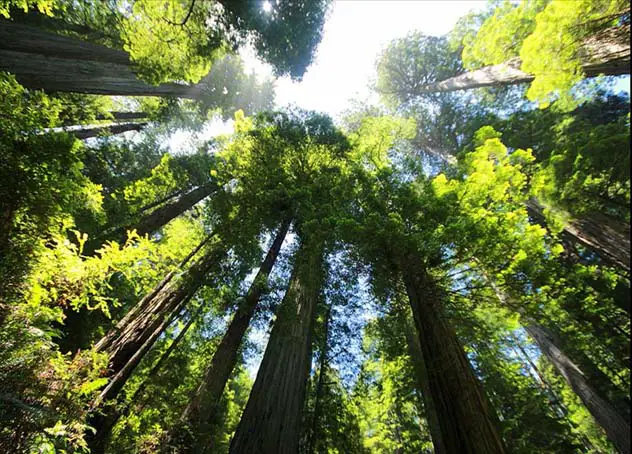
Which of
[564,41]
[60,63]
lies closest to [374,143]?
[564,41]

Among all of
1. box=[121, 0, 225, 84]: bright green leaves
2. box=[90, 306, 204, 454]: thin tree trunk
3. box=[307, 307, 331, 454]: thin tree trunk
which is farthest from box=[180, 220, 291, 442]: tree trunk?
box=[121, 0, 225, 84]: bright green leaves

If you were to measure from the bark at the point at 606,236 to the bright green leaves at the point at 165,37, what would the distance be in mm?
9943

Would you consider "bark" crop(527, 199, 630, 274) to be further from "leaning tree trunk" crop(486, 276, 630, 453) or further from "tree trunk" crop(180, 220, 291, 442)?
"tree trunk" crop(180, 220, 291, 442)

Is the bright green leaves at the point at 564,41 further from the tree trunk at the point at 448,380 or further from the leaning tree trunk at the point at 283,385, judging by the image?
the leaning tree trunk at the point at 283,385

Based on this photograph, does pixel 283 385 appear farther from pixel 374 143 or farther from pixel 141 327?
pixel 374 143

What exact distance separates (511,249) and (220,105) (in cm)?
1573

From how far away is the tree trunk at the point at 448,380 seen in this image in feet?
8.73

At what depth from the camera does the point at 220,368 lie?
18.9 ft

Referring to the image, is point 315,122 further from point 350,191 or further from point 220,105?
point 220,105

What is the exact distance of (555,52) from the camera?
161 inches

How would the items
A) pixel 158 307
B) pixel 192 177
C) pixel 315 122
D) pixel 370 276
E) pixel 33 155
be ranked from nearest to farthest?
pixel 33 155, pixel 370 276, pixel 158 307, pixel 315 122, pixel 192 177

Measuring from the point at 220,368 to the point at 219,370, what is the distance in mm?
42

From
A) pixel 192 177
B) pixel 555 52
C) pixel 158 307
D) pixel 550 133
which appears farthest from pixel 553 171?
pixel 192 177

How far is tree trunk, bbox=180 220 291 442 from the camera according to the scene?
17.2ft
